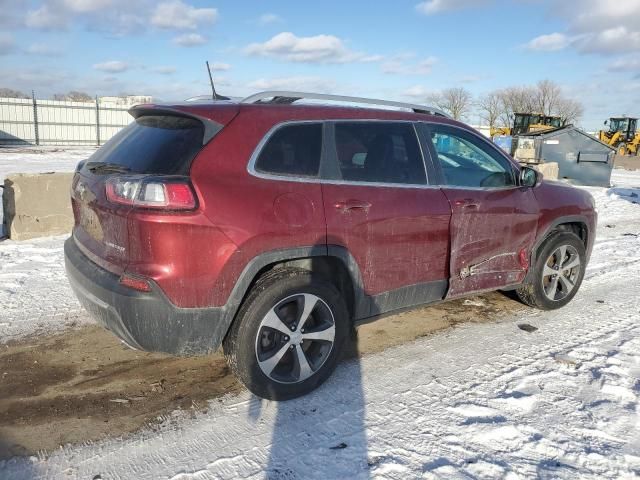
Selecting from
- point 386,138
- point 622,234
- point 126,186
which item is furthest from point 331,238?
point 622,234

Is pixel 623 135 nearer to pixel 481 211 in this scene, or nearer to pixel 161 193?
pixel 481 211

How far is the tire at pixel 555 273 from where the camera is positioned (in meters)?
4.84

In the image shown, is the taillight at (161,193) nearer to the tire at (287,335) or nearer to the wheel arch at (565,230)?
the tire at (287,335)

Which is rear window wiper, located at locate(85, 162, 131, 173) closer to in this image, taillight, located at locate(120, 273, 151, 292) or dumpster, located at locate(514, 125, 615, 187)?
taillight, located at locate(120, 273, 151, 292)

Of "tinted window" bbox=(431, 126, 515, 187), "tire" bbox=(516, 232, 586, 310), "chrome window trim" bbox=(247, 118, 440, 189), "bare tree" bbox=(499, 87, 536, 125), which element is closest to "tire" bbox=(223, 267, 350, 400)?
"chrome window trim" bbox=(247, 118, 440, 189)

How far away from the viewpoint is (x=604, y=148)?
1700 centimetres

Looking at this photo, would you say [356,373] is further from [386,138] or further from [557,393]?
[386,138]

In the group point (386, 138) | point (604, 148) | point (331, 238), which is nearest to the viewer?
point (331, 238)

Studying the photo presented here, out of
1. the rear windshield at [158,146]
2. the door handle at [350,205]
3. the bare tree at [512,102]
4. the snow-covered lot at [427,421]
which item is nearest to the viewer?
the snow-covered lot at [427,421]

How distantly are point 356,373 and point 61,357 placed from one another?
2.17m

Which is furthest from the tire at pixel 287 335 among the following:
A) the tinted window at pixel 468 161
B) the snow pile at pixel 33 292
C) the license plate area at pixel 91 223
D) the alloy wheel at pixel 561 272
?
the alloy wheel at pixel 561 272

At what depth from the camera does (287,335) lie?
3234mm

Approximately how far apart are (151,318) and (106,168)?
102cm

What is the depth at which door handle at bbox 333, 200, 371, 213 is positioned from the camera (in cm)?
330
